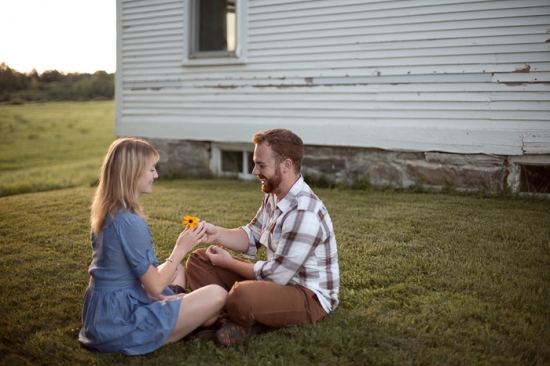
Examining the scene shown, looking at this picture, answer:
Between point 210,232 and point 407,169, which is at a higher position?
point 407,169

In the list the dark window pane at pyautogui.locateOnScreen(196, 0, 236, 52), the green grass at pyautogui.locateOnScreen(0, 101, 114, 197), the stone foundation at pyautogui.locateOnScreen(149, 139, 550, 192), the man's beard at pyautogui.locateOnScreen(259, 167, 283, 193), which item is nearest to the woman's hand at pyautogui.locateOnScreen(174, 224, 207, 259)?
the man's beard at pyautogui.locateOnScreen(259, 167, 283, 193)

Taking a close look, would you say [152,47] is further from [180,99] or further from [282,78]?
[282,78]

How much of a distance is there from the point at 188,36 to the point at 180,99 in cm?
118

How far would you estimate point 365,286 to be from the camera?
4.13 m

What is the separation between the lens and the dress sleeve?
2.95m

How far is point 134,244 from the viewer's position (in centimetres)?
296

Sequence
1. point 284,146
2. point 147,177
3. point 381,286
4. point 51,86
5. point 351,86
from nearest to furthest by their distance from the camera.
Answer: point 147,177 < point 284,146 < point 381,286 < point 351,86 < point 51,86

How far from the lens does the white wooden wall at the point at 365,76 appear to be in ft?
21.9

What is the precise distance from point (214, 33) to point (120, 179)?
701 cm

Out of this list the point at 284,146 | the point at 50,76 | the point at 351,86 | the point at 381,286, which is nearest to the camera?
the point at 284,146

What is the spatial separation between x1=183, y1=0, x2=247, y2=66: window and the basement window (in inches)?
190

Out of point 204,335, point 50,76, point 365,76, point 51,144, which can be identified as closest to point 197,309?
point 204,335

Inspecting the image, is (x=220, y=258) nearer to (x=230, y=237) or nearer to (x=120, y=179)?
(x=230, y=237)

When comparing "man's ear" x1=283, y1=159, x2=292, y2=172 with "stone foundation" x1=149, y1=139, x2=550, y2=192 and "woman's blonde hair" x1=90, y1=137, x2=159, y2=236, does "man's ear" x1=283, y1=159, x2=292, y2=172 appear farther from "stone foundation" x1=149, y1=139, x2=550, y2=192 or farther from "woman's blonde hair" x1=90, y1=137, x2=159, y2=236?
"stone foundation" x1=149, y1=139, x2=550, y2=192
